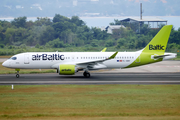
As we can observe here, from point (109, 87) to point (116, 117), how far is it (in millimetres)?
10054

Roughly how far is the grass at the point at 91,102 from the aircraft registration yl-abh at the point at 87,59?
23.5 feet

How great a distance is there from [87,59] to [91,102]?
15.4 metres

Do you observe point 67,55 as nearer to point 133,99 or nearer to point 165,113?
point 133,99

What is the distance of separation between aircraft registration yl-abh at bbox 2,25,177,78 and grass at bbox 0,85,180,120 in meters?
7.16

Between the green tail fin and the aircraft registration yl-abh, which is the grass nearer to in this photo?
the aircraft registration yl-abh

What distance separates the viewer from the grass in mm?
16359

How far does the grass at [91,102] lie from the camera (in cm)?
1636

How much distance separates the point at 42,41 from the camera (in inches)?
4712

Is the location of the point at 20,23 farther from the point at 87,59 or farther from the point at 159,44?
the point at 159,44

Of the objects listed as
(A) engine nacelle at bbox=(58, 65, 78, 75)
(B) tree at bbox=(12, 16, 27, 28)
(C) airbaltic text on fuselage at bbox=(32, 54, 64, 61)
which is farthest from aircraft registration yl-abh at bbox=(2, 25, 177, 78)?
(B) tree at bbox=(12, 16, 27, 28)

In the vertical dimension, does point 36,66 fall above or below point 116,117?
above

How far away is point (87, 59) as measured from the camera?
34.5 meters

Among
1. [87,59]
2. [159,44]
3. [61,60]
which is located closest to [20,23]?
[61,60]

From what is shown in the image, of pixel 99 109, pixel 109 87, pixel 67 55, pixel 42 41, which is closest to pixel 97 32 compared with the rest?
pixel 42 41
